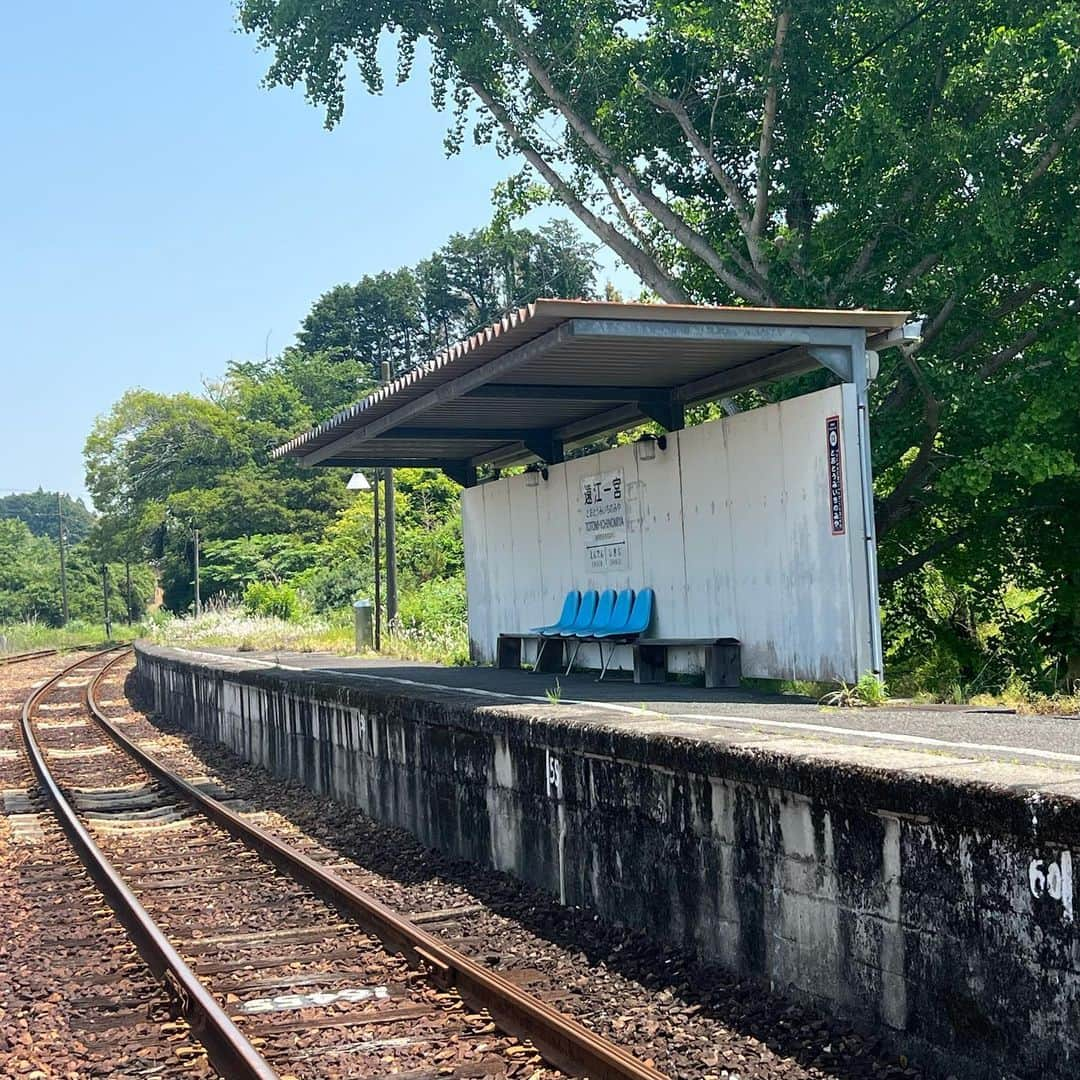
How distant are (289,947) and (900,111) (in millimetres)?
13234

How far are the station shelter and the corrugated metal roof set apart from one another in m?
0.02

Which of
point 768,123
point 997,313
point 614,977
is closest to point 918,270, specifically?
point 997,313

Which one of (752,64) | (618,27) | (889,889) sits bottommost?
(889,889)

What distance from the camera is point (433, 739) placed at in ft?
33.7

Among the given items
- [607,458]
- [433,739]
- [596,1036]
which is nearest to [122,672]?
[607,458]

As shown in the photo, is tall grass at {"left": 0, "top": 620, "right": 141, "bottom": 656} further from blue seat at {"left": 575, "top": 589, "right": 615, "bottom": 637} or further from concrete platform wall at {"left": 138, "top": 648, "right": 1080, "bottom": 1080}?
concrete platform wall at {"left": 138, "top": 648, "right": 1080, "bottom": 1080}

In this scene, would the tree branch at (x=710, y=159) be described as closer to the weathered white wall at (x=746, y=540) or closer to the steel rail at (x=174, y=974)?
the weathered white wall at (x=746, y=540)

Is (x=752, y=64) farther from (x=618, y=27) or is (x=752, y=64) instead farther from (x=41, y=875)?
(x=41, y=875)

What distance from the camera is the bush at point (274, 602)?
41875mm

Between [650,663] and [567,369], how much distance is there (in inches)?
115

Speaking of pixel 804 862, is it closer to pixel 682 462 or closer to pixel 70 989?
pixel 70 989

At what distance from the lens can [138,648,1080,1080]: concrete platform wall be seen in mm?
4590

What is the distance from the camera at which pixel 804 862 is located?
19.0 feet

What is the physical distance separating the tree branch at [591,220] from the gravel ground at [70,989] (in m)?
13.8
